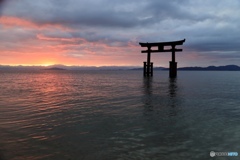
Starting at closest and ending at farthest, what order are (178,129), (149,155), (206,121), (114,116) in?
(149,155) → (178,129) → (206,121) → (114,116)

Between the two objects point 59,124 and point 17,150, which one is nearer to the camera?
point 17,150

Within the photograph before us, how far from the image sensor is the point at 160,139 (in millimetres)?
6676

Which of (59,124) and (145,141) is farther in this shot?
(59,124)

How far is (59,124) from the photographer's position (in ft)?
27.8

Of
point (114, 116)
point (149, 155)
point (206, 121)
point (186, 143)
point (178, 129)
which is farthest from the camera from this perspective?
point (114, 116)

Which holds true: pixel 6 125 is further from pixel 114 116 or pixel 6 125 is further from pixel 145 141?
pixel 145 141

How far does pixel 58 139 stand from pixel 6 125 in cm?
287

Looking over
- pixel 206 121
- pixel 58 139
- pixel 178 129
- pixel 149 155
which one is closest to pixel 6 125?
pixel 58 139

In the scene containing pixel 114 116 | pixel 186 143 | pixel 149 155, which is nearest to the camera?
pixel 149 155

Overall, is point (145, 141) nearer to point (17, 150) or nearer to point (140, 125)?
point (140, 125)

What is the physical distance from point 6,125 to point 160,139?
571 centimetres

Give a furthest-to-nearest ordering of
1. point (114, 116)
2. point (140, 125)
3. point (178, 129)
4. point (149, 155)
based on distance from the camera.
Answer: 1. point (114, 116)
2. point (140, 125)
3. point (178, 129)
4. point (149, 155)

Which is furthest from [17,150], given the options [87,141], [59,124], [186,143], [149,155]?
[186,143]

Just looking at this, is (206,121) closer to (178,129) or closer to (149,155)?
(178,129)
